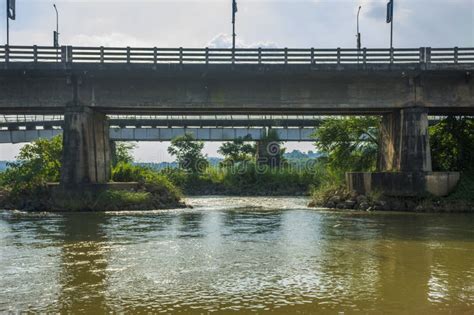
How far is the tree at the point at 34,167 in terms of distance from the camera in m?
33.7

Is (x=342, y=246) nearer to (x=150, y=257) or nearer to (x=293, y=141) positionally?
(x=150, y=257)

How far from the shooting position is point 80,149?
106ft

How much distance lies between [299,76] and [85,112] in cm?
1390

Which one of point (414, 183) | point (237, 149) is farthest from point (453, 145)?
point (237, 149)

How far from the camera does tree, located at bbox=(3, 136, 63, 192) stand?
111ft

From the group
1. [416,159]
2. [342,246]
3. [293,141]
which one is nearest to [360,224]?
[342,246]

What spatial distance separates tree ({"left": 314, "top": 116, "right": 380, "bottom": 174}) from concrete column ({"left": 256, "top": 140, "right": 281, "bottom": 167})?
28140 mm

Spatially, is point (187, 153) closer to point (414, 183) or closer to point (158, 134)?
point (158, 134)

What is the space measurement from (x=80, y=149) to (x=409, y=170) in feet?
67.6

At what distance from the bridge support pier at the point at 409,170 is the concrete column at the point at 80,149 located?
1717cm

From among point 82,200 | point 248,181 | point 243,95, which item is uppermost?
point 243,95

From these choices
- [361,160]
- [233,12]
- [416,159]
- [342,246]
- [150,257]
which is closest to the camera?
[150,257]

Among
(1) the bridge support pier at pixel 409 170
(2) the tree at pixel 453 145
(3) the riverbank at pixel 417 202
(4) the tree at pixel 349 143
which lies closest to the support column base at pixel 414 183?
(1) the bridge support pier at pixel 409 170

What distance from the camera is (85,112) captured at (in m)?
32.9
